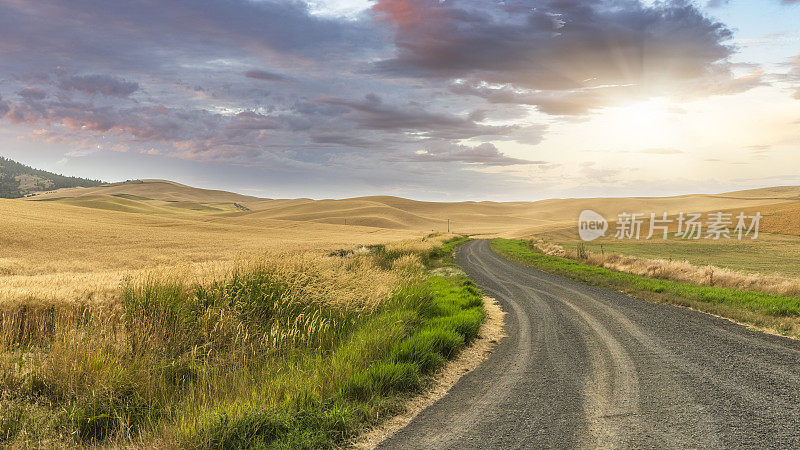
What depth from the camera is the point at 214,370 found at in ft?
24.6

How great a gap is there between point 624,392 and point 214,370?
25.0ft

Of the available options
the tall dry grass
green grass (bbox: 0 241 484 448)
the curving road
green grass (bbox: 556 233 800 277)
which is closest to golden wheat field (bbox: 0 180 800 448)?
green grass (bbox: 0 241 484 448)

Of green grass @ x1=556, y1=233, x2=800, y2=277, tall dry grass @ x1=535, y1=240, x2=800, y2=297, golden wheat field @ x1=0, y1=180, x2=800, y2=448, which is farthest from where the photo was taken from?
green grass @ x1=556, y1=233, x2=800, y2=277

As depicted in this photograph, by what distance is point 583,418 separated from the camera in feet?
21.1

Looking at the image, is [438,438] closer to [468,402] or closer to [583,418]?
[468,402]

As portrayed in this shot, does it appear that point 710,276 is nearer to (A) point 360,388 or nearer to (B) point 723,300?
(B) point 723,300

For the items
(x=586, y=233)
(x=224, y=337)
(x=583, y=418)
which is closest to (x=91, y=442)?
(x=224, y=337)

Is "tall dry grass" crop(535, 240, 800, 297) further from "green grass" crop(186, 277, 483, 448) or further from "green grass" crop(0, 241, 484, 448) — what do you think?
"green grass" crop(0, 241, 484, 448)

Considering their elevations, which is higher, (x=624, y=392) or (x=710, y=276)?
(x=710, y=276)

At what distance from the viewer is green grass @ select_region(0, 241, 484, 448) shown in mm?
5602

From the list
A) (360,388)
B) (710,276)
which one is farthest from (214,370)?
(710,276)

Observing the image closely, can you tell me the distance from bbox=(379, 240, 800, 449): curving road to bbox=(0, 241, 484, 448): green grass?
1.11 m

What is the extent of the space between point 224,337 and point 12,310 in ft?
15.9

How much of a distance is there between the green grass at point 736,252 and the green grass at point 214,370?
35839mm
